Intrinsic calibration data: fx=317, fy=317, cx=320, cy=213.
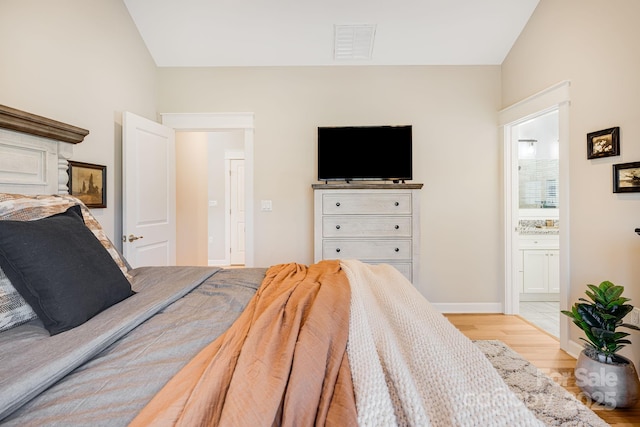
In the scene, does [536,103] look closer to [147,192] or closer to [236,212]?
[147,192]

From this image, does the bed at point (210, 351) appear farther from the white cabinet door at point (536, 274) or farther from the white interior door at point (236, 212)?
the white interior door at point (236, 212)

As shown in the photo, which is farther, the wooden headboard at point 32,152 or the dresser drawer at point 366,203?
the dresser drawer at point 366,203

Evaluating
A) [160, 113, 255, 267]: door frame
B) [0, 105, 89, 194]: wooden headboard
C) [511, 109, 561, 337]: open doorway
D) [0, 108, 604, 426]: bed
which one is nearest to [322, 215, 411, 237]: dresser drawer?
[160, 113, 255, 267]: door frame

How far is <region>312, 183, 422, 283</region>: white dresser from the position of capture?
9.66ft

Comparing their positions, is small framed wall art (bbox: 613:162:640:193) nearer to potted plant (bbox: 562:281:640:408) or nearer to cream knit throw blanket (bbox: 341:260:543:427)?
potted plant (bbox: 562:281:640:408)

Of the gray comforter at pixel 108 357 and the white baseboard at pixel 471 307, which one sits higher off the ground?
the gray comforter at pixel 108 357

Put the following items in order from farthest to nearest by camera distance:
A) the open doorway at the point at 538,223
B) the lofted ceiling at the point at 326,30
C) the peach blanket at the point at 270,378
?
the open doorway at the point at 538,223
the lofted ceiling at the point at 326,30
the peach blanket at the point at 270,378

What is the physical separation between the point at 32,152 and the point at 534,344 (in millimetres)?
3813

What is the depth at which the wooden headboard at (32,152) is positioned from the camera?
5.26 feet

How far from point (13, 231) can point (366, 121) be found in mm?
3007

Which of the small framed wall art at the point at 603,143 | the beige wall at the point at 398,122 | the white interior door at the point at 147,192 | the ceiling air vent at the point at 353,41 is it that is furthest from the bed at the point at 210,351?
the ceiling air vent at the point at 353,41

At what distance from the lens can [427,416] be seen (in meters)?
0.62

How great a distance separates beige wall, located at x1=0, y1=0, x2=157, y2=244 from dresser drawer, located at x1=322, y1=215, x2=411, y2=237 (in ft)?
6.28

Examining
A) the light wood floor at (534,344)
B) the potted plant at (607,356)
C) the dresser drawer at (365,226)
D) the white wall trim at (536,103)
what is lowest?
the light wood floor at (534,344)
